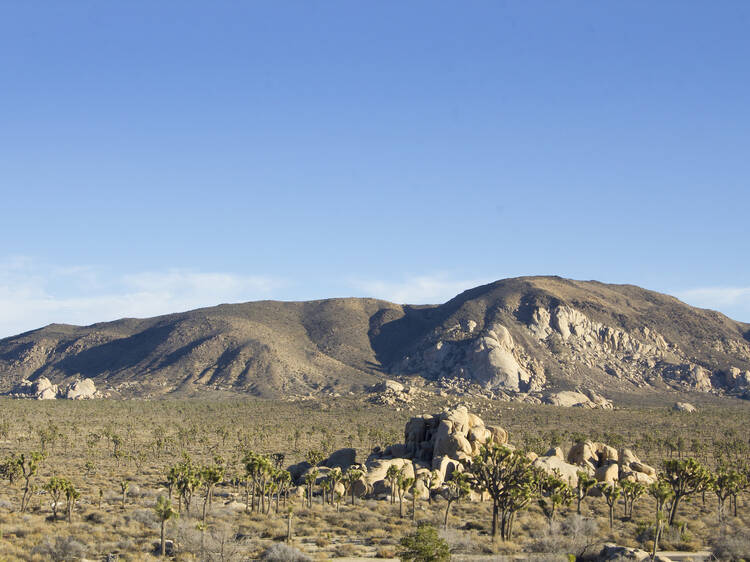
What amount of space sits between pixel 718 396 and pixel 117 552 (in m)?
163

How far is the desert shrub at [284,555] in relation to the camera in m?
28.8

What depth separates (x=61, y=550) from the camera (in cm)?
2888

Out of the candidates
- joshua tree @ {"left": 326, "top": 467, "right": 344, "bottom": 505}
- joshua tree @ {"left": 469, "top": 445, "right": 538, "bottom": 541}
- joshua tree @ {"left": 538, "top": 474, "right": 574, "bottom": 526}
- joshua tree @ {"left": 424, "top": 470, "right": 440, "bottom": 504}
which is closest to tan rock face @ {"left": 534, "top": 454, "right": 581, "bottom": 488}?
joshua tree @ {"left": 424, "top": 470, "right": 440, "bottom": 504}

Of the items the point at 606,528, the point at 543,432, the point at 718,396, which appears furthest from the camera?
the point at 718,396

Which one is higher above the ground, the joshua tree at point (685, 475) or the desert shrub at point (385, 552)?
the joshua tree at point (685, 475)

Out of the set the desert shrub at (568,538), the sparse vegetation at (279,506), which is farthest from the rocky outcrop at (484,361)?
the desert shrub at (568,538)

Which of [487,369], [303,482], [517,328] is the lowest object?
[303,482]

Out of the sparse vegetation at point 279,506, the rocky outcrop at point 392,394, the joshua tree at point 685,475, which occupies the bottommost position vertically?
the sparse vegetation at point 279,506

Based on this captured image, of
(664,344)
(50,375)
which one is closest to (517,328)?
(664,344)

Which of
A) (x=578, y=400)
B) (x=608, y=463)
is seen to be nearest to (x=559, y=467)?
(x=608, y=463)

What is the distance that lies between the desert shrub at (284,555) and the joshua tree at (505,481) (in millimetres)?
12643

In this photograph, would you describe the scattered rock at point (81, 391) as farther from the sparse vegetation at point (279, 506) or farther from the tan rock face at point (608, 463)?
the tan rock face at point (608, 463)

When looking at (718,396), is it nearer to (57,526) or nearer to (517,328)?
(517,328)

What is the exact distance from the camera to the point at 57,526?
35.3 meters
